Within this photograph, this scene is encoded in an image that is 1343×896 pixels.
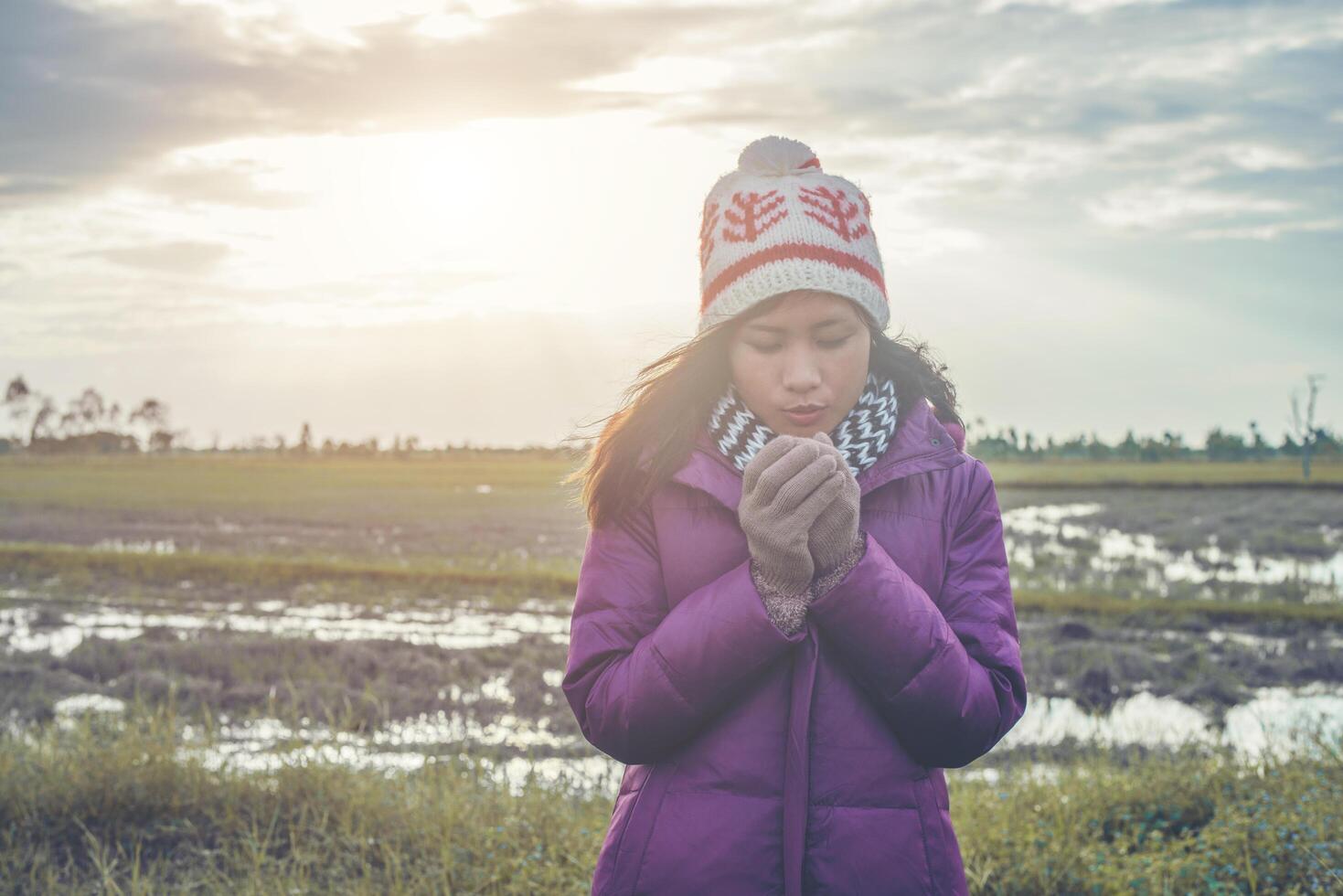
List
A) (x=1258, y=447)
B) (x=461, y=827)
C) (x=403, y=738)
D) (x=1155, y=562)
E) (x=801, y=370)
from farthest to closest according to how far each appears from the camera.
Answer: (x=1258, y=447), (x=1155, y=562), (x=403, y=738), (x=461, y=827), (x=801, y=370)

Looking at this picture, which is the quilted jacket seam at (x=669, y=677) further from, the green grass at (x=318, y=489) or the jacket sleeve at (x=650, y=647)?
the green grass at (x=318, y=489)

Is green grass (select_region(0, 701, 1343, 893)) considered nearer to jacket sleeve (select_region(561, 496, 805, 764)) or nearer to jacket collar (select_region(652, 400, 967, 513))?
jacket sleeve (select_region(561, 496, 805, 764))

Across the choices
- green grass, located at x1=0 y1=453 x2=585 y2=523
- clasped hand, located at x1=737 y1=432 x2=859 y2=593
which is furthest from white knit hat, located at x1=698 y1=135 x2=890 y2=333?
green grass, located at x1=0 y1=453 x2=585 y2=523

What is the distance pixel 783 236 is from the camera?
5.97ft

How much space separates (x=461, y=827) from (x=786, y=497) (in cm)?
288

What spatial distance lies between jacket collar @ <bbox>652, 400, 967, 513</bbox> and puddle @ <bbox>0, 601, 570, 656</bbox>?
9038mm

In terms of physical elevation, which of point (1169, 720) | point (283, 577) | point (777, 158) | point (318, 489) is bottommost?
point (283, 577)

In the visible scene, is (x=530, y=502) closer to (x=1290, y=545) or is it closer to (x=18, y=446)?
(x=1290, y=545)

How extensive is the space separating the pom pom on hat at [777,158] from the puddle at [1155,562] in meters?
12.1

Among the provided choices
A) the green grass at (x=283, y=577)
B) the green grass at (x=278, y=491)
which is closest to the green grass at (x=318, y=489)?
the green grass at (x=278, y=491)

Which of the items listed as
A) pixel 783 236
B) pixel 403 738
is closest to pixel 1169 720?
pixel 403 738

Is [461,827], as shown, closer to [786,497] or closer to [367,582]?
[786,497]

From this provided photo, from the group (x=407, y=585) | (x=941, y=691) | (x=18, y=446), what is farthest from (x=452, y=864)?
(x=18, y=446)

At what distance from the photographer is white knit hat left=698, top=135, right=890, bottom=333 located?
5.88ft
